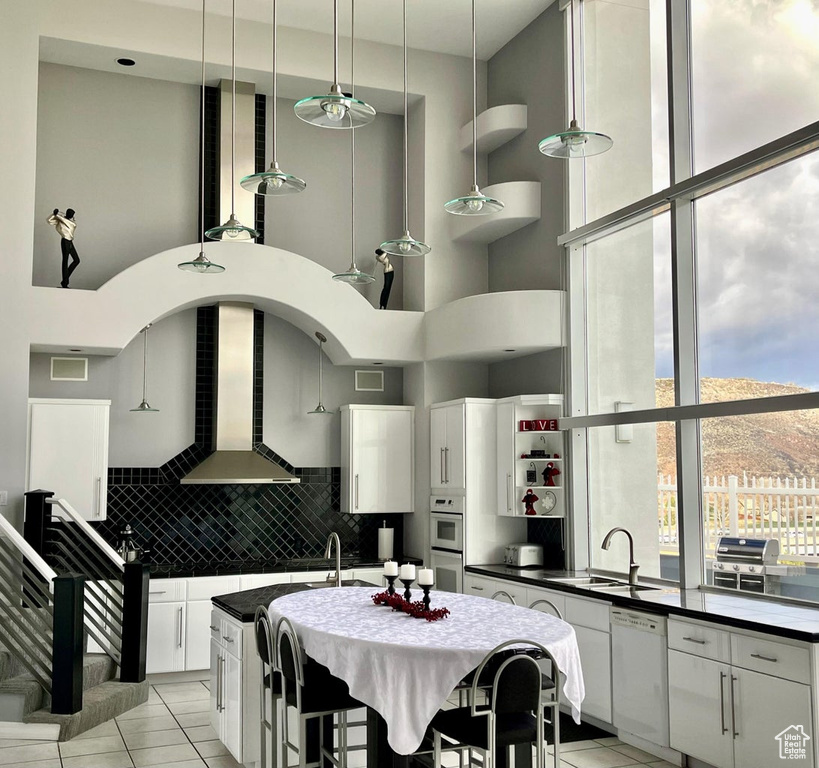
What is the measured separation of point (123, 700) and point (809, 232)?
570 centimetres

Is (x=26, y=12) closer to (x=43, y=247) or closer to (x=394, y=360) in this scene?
(x=43, y=247)

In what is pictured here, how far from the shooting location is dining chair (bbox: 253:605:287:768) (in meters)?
4.46

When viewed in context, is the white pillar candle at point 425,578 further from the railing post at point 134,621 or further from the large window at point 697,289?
the railing post at point 134,621

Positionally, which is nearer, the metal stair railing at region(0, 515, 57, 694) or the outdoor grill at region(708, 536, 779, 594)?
the outdoor grill at region(708, 536, 779, 594)

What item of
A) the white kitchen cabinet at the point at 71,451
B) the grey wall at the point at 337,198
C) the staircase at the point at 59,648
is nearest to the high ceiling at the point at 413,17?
the grey wall at the point at 337,198

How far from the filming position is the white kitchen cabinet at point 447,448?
7.79m

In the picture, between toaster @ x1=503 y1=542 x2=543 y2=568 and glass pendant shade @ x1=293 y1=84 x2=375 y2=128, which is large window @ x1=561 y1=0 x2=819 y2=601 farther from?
glass pendant shade @ x1=293 y1=84 x2=375 y2=128

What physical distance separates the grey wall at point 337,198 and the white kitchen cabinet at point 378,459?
1.30 metres

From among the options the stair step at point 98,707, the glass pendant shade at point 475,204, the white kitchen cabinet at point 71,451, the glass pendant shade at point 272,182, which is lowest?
the stair step at point 98,707

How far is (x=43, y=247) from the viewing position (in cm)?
805

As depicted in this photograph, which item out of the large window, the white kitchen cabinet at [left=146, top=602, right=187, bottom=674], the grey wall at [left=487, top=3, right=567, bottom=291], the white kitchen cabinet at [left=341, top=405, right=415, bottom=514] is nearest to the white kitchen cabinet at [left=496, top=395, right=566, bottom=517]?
the large window

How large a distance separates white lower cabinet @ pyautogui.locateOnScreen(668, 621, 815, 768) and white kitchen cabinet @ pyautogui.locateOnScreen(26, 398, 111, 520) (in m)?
4.95

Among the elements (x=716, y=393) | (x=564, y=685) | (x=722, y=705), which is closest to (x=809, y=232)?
(x=716, y=393)

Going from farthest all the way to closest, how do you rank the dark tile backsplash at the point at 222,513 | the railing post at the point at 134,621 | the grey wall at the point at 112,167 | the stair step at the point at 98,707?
the grey wall at the point at 112,167 < the dark tile backsplash at the point at 222,513 < the railing post at the point at 134,621 < the stair step at the point at 98,707
